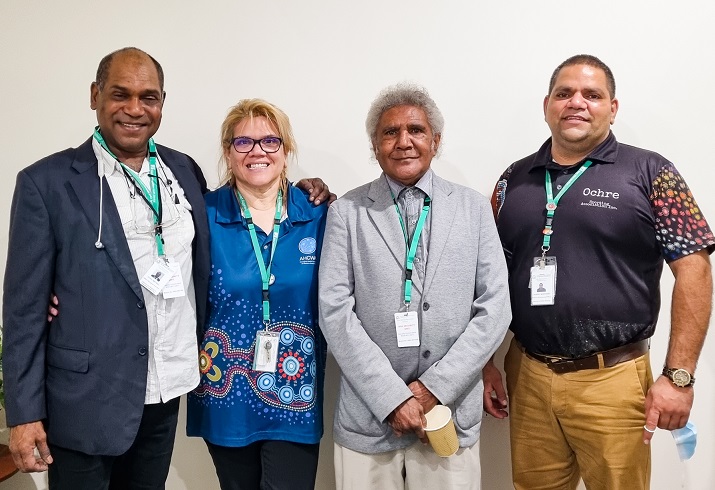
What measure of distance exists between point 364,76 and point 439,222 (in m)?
0.96

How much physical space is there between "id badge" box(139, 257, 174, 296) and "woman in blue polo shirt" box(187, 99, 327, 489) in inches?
8.5

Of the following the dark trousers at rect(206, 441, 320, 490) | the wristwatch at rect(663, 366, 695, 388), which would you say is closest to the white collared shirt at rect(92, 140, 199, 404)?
the dark trousers at rect(206, 441, 320, 490)

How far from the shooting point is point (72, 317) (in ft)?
5.65

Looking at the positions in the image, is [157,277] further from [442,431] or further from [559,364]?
[559,364]

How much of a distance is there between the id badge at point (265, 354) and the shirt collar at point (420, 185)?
675mm

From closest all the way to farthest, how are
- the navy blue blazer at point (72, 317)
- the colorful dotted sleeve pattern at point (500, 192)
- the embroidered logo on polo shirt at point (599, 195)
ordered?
the navy blue blazer at point (72, 317)
the embroidered logo on polo shirt at point (599, 195)
the colorful dotted sleeve pattern at point (500, 192)

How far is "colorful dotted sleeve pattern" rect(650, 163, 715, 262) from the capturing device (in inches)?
76.0

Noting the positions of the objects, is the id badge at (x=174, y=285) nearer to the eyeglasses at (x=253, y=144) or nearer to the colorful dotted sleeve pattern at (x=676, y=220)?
the eyeglasses at (x=253, y=144)

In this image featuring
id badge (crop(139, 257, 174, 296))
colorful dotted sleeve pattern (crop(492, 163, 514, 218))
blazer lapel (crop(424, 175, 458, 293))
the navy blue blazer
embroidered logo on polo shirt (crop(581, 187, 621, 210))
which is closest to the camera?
the navy blue blazer

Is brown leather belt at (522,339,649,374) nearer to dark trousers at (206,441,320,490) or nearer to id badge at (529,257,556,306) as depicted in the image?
id badge at (529,257,556,306)

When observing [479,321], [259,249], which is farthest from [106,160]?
[479,321]

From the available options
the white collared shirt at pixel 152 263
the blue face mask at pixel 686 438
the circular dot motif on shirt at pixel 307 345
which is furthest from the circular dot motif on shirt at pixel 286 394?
the blue face mask at pixel 686 438

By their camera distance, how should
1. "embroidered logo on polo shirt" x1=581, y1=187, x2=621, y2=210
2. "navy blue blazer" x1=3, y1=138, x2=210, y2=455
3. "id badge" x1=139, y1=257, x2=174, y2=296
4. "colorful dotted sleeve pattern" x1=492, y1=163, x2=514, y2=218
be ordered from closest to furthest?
"navy blue blazer" x1=3, y1=138, x2=210, y2=455 → "id badge" x1=139, y1=257, x2=174, y2=296 → "embroidered logo on polo shirt" x1=581, y1=187, x2=621, y2=210 → "colorful dotted sleeve pattern" x1=492, y1=163, x2=514, y2=218

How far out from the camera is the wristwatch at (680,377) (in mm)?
1916
